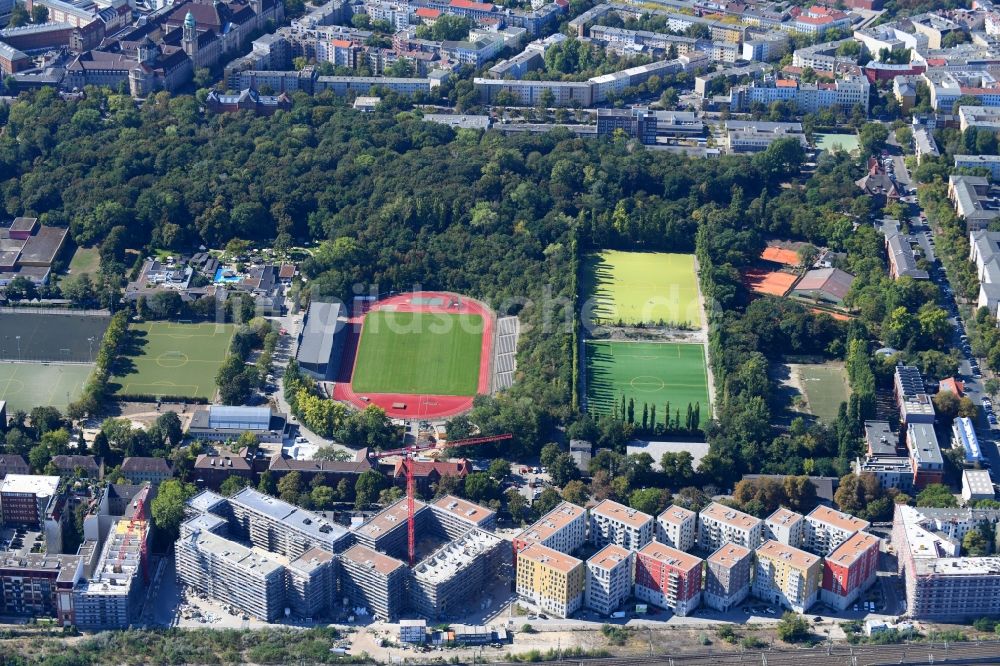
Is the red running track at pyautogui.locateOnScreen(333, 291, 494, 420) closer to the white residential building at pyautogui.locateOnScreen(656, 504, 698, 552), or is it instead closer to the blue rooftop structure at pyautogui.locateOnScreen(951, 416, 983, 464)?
the white residential building at pyautogui.locateOnScreen(656, 504, 698, 552)

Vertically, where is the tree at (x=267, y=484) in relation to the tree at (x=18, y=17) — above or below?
below

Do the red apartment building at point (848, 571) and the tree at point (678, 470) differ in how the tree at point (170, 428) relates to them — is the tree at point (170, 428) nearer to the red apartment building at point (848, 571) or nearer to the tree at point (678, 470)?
the tree at point (678, 470)

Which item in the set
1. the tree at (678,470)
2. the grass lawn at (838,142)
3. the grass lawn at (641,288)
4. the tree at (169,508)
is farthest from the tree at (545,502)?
the grass lawn at (838,142)

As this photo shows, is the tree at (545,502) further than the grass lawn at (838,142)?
No

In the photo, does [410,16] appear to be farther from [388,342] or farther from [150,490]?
[150,490]

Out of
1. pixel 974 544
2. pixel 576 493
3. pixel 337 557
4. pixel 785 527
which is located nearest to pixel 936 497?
pixel 974 544
